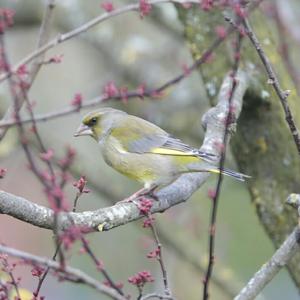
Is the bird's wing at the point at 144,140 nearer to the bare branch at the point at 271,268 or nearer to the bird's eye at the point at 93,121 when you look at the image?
the bird's eye at the point at 93,121

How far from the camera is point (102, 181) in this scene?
6410mm

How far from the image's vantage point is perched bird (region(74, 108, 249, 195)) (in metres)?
3.99

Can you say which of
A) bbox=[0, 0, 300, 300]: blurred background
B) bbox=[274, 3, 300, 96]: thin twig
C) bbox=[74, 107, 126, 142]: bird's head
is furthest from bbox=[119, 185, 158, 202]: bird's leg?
bbox=[274, 3, 300, 96]: thin twig

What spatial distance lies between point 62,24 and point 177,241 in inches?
80.3

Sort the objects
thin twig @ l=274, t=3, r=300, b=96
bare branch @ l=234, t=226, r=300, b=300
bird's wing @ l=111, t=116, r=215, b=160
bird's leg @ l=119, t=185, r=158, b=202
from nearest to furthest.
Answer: bare branch @ l=234, t=226, r=300, b=300 → bird's leg @ l=119, t=185, r=158, b=202 → bird's wing @ l=111, t=116, r=215, b=160 → thin twig @ l=274, t=3, r=300, b=96

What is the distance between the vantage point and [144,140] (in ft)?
14.1

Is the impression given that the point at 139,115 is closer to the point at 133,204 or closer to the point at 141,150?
the point at 141,150

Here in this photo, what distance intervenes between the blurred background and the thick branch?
1.41ft

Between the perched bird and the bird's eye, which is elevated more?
the bird's eye

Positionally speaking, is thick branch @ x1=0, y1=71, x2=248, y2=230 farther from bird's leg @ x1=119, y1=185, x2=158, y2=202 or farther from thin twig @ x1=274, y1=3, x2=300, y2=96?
thin twig @ x1=274, y1=3, x2=300, y2=96

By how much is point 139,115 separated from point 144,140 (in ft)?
8.95

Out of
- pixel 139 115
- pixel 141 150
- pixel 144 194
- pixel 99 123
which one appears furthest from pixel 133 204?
pixel 139 115

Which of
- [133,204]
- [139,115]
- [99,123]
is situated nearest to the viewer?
[133,204]

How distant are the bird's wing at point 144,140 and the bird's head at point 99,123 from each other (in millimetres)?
49
